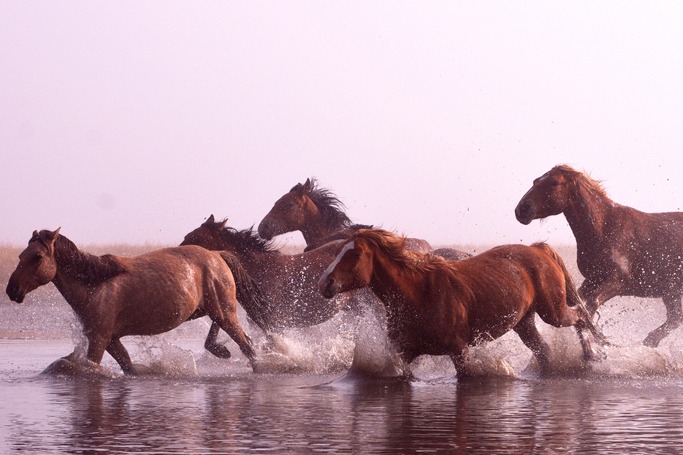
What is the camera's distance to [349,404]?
8.22m

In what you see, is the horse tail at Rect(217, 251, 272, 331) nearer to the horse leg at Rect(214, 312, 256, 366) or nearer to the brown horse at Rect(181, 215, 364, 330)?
the brown horse at Rect(181, 215, 364, 330)

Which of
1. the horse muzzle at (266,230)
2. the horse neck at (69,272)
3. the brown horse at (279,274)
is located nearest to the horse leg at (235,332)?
the brown horse at (279,274)

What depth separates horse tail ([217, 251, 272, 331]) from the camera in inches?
498

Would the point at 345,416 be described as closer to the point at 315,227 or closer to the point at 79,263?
the point at 79,263

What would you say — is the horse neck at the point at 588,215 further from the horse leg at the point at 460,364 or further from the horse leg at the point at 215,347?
the horse leg at the point at 215,347

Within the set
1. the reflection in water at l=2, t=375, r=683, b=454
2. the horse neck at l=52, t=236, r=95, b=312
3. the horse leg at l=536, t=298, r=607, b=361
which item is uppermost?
the horse neck at l=52, t=236, r=95, b=312

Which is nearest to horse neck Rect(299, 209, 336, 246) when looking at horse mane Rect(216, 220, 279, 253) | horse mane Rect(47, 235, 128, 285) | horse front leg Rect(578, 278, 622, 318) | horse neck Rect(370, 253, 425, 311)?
horse mane Rect(216, 220, 279, 253)

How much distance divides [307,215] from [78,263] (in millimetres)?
4980

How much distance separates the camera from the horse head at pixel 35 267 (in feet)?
34.0

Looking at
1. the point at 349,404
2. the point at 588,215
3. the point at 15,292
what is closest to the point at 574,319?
the point at 588,215

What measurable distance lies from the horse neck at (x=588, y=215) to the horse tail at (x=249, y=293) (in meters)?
3.19

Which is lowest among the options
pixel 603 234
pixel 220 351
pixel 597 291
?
pixel 220 351

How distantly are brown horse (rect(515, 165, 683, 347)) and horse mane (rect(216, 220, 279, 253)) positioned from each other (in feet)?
9.04

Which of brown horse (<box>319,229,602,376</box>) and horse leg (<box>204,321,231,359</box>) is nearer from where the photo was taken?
brown horse (<box>319,229,602,376</box>)
